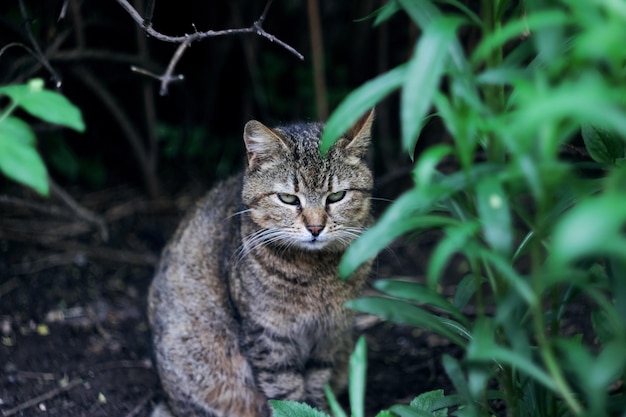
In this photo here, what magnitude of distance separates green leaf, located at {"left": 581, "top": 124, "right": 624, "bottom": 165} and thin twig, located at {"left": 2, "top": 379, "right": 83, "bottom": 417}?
2745mm

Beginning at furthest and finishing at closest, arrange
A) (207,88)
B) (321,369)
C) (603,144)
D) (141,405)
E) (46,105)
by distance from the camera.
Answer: (207,88) → (141,405) → (321,369) → (603,144) → (46,105)

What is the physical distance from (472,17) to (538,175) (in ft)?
2.19

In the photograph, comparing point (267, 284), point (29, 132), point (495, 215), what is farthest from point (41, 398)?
point (495, 215)

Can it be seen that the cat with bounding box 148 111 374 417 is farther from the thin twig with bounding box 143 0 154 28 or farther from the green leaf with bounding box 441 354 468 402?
the green leaf with bounding box 441 354 468 402

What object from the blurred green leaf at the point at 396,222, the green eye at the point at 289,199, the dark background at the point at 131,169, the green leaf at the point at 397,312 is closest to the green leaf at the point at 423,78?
the blurred green leaf at the point at 396,222

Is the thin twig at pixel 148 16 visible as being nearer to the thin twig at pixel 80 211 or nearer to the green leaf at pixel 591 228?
the thin twig at pixel 80 211

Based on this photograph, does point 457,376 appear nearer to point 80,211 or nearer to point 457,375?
point 457,375

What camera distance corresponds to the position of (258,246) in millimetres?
3816

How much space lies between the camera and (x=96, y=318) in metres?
4.80

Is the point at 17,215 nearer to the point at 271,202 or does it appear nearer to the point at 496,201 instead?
the point at 271,202

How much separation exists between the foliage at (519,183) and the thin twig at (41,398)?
2086 mm

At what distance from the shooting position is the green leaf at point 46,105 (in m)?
2.13

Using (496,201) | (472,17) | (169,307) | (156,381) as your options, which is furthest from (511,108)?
(156,381)

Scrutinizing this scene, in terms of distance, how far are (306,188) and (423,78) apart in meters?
1.72
